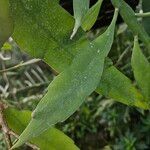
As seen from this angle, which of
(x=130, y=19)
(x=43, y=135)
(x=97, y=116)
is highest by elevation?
(x=130, y=19)

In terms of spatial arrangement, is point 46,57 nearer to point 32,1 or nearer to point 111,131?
point 32,1

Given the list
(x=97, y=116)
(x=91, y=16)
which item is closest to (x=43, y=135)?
(x=91, y=16)

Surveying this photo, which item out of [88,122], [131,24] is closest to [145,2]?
[131,24]

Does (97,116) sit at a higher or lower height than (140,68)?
lower

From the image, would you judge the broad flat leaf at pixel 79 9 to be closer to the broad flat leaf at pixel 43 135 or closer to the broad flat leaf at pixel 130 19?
the broad flat leaf at pixel 130 19

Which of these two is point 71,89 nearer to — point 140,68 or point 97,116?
point 140,68

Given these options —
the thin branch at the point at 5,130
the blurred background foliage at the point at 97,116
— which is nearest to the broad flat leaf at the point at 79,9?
the thin branch at the point at 5,130

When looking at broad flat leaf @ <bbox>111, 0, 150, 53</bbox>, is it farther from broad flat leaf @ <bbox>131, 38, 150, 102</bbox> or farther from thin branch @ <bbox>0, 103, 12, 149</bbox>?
thin branch @ <bbox>0, 103, 12, 149</bbox>
